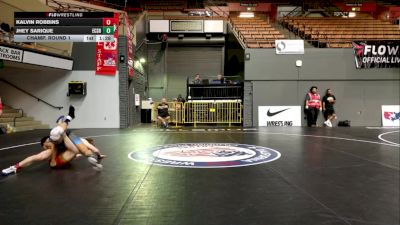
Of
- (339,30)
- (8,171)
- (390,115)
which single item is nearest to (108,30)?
→ (8,171)

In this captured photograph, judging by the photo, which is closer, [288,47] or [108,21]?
[108,21]

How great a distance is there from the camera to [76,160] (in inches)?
236

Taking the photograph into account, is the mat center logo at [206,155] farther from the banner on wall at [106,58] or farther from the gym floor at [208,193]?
the banner on wall at [106,58]

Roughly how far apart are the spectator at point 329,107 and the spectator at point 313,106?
302mm

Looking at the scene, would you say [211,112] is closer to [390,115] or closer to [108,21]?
[108,21]

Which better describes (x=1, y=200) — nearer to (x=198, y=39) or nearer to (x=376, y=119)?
(x=376, y=119)

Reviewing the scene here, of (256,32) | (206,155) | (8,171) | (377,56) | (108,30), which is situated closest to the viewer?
(8,171)

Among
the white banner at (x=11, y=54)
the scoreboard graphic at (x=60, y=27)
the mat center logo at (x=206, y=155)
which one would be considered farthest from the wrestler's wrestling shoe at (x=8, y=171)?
the white banner at (x=11, y=54)

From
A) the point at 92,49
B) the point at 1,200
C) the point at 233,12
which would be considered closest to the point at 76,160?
the point at 1,200

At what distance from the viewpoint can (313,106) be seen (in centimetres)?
1479

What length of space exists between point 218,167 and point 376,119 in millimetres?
13123

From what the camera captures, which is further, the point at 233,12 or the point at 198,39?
the point at 233,12

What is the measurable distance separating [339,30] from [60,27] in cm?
1579

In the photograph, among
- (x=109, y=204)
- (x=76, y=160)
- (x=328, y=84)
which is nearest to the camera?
(x=109, y=204)
